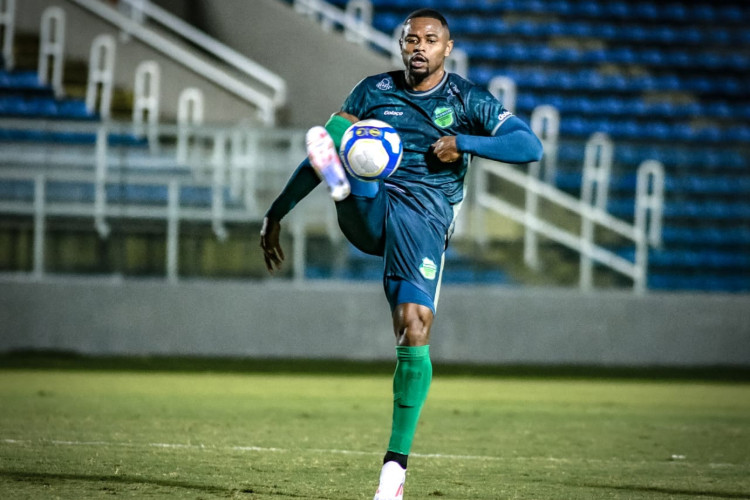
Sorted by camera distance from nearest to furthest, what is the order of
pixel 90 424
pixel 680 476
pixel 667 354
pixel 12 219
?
1. pixel 680 476
2. pixel 90 424
3. pixel 12 219
4. pixel 667 354

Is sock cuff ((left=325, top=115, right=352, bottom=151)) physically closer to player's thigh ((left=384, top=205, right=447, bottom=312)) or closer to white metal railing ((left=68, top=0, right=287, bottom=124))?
player's thigh ((left=384, top=205, right=447, bottom=312))

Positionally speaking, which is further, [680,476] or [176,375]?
[176,375]

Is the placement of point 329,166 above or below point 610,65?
below

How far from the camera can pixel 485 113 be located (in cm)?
489

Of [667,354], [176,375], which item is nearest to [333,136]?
A: [176,375]

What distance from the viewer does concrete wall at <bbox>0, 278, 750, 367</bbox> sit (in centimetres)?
1172

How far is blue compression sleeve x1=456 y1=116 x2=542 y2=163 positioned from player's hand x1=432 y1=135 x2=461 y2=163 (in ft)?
0.06

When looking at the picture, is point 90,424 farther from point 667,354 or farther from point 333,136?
point 667,354

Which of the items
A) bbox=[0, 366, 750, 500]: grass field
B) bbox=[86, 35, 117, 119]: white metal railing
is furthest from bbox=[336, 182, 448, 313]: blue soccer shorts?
bbox=[86, 35, 117, 119]: white metal railing

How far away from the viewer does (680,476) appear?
5.53 metres

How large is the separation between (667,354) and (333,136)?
8.26m

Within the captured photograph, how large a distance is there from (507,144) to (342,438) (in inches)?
98.4

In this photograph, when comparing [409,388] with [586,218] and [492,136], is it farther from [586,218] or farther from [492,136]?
[586,218]

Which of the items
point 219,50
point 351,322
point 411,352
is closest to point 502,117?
point 411,352
